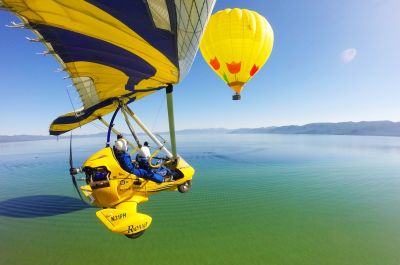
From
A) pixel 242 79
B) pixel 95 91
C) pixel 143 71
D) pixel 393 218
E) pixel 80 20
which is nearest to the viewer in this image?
pixel 80 20

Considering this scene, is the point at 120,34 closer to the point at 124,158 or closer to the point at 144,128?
the point at 124,158

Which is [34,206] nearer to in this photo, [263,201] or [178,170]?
[178,170]

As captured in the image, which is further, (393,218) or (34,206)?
(34,206)

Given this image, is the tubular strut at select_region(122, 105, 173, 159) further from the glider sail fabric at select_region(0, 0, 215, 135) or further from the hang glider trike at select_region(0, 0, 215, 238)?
the glider sail fabric at select_region(0, 0, 215, 135)

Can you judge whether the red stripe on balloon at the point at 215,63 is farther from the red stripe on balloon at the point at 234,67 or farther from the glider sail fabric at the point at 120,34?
the glider sail fabric at the point at 120,34

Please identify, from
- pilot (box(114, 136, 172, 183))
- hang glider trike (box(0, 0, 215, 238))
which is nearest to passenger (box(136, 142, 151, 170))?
pilot (box(114, 136, 172, 183))


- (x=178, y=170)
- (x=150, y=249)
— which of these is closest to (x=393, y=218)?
(x=178, y=170)

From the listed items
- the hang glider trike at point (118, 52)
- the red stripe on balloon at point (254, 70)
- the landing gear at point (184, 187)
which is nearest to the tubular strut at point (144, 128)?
the hang glider trike at point (118, 52)

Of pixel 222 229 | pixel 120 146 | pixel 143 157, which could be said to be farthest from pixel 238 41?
pixel 222 229
